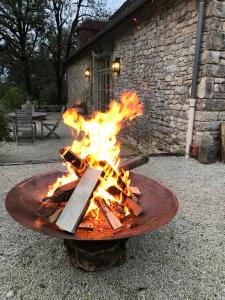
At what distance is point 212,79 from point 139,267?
4115 mm

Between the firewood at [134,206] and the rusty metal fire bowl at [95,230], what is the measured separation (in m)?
0.05

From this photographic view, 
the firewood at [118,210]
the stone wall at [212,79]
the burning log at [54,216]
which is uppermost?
the stone wall at [212,79]

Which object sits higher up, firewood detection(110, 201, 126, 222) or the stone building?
the stone building

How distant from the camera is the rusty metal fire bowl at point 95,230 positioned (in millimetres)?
1882

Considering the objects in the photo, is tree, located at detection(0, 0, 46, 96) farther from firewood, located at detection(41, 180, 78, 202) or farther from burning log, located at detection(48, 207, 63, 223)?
burning log, located at detection(48, 207, 63, 223)

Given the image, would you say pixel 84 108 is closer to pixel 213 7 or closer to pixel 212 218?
pixel 213 7

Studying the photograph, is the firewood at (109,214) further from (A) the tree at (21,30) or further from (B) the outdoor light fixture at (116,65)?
(A) the tree at (21,30)

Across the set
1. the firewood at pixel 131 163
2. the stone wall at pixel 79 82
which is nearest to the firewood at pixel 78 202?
the firewood at pixel 131 163

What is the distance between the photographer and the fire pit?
197 centimetres

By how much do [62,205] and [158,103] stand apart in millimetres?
5059

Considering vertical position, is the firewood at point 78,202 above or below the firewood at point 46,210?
above

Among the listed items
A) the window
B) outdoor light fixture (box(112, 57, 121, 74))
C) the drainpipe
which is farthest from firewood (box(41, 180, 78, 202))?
the window

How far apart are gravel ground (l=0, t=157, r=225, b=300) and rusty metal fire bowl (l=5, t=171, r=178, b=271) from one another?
0.14 metres

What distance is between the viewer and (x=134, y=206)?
2.27 meters
